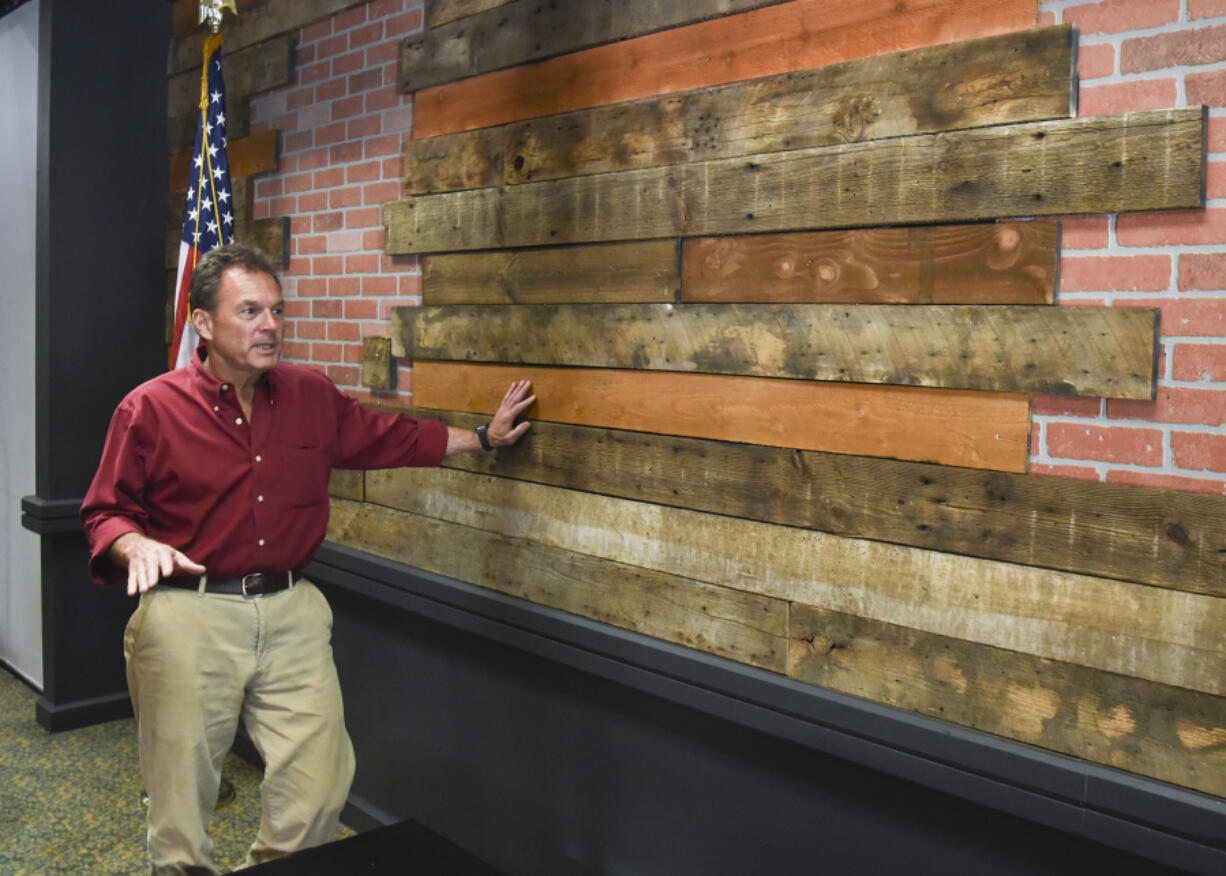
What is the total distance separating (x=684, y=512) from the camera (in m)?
2.47

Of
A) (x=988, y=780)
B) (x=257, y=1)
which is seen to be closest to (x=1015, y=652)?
(x=988, y=780)

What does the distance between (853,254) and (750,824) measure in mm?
1260

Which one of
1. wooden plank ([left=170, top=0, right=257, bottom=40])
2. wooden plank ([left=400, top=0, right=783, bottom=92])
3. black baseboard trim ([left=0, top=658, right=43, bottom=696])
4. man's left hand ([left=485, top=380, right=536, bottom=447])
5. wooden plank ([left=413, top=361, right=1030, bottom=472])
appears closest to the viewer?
wooden plank ([left=413, top=361, right=1030, bottom=472])

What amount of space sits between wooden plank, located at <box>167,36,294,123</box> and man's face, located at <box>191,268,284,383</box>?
141cm

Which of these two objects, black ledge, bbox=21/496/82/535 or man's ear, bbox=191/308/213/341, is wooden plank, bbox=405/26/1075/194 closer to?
man's ear, bbox=191/308/213/341

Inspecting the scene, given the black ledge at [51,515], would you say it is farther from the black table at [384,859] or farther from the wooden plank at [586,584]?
the black table at [384,859]

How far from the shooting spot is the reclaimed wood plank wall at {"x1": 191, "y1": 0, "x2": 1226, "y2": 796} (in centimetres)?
181

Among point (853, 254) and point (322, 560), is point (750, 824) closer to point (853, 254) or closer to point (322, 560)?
point (853, 254)

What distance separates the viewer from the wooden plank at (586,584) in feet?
7.64

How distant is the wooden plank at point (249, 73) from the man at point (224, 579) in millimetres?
1353

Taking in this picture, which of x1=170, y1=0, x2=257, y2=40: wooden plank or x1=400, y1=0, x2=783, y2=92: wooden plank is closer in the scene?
x1=400, y1=0, x2=783, y2=92: wooden plank

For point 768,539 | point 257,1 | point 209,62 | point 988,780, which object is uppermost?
point 257,1

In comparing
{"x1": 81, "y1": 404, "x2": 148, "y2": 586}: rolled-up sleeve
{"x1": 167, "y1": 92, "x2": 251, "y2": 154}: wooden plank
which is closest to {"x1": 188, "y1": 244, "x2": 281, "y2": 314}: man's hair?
{"x1": 81, "y1": 404, "x2": 148, "y2": 586}: rolled-up sleeve

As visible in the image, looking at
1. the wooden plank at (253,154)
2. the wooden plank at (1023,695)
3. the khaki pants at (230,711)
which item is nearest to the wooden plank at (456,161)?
the wooden plank at (253,154)
